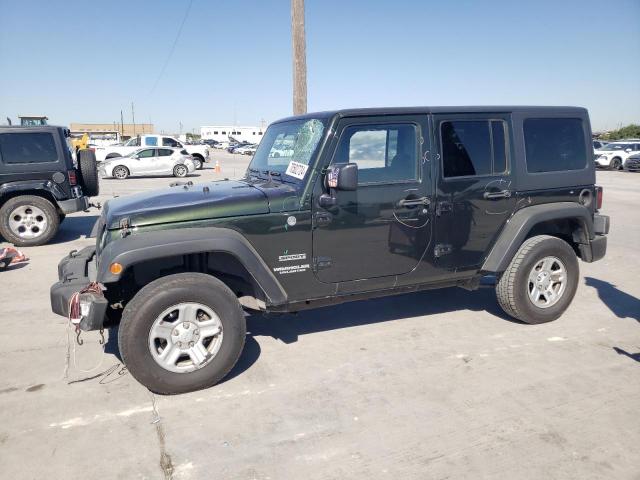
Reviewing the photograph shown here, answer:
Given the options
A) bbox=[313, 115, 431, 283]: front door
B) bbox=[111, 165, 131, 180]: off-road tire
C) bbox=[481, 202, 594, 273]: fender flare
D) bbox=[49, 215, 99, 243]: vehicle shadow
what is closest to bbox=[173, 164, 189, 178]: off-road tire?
bbox=[111, 165, 131, 180]: off-road tire

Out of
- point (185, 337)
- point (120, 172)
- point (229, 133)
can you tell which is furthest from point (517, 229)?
point (229, 133)

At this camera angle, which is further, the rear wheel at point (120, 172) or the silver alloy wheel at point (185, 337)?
the rear wheel at point (120, 172)

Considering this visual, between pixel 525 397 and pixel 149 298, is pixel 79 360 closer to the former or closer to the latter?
pixel 149 298

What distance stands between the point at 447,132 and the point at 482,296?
2368mm

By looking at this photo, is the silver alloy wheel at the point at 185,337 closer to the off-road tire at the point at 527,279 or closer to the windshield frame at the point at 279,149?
the windshield frame at the point at 279,149

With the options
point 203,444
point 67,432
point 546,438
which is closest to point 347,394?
point 203,444

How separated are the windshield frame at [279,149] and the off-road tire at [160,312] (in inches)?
43.4

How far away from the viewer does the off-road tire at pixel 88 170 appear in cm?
818

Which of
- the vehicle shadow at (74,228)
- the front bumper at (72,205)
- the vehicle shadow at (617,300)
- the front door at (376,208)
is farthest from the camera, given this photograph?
the vehicle shadow at (74,228)

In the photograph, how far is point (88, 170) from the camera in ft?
27.1

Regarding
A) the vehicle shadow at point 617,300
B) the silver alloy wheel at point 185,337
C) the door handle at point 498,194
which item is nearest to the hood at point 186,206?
the silver alloy wheel at point 185,337

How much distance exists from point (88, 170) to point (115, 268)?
18.9 ft

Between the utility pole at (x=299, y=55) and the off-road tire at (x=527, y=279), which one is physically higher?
the utility pole at (x=299, y=55)

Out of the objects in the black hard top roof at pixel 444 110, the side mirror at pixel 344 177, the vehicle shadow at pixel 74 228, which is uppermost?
the black hard top roof at pixel 444 110
